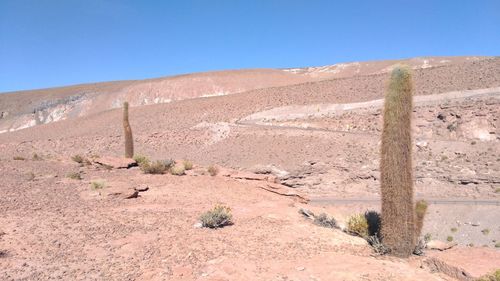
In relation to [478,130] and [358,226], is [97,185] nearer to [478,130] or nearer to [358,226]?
[358,226]

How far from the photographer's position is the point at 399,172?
10.4m

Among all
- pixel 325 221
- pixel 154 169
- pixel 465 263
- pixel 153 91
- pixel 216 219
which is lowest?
pixel 465 263

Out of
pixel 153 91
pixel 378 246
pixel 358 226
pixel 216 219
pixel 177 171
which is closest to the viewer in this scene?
pixel 378 246

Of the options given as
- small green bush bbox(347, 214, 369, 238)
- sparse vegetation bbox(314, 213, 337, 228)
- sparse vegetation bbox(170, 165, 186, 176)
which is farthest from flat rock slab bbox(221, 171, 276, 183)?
small green bush bbox(347, 214, 369, 238)

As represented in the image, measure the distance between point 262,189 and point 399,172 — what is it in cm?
929

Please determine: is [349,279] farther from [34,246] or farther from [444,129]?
[444,129]

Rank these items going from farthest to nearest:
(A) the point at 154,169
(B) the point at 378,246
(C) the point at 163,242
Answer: (A) the point at 154,169, (B) the point at 378,246, (C) the point at 163,242

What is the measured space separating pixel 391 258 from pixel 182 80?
8759 cm

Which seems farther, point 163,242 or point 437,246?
point 437,246

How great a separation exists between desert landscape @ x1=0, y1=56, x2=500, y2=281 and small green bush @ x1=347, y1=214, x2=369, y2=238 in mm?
91

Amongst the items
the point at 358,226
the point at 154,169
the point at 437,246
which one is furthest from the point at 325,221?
the point at 154,169

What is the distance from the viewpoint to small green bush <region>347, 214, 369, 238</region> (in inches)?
462

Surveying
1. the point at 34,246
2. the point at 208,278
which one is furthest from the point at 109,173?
the point at 208,278

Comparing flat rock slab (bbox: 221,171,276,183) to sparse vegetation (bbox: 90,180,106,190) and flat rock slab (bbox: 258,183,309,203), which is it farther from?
sparse vegetation (bbox: 90,180,106,190)
